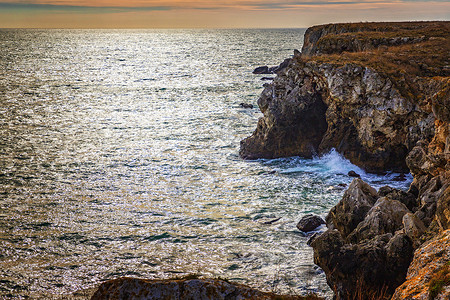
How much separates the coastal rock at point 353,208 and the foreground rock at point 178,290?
620 inches

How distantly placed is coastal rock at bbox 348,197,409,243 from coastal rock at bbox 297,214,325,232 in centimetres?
487

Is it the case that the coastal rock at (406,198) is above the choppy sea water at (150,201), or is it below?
above

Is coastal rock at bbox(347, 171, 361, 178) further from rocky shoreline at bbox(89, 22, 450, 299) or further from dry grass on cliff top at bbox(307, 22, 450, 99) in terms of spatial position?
dry grass on cliff top at bbox(307, 22, 450, 99)

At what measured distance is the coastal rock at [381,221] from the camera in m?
19.6

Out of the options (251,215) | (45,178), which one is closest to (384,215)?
(251,215)

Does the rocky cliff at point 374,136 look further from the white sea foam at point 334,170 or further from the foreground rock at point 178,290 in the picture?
the foreground rock at point 178,290

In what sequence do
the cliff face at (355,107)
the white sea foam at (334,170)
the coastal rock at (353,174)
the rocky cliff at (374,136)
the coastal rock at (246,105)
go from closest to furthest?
the rocky cliff at (374,136)
the white sea foam at (334,170)
the cliff face at (355,107)
the coastal rock at (353,174)
the coastal rock at (246,105)

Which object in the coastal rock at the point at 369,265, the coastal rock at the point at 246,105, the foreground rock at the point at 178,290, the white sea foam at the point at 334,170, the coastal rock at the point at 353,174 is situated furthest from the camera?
the coastal rock at the point at 246,105

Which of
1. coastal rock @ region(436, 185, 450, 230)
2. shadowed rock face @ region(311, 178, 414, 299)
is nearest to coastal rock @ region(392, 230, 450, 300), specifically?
shadowed rock face @ region(311, 178, 414, 299)

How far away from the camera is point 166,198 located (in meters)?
32.1

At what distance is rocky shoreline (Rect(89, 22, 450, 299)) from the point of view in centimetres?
891

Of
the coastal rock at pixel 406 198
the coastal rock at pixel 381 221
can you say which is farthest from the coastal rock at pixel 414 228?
the coastal rock at pixel 406 198

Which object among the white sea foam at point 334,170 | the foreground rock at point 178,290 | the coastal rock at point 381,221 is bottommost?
the white sea foam at point 334,170

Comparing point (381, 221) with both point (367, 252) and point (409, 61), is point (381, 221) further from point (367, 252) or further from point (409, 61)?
point (409, 61)
